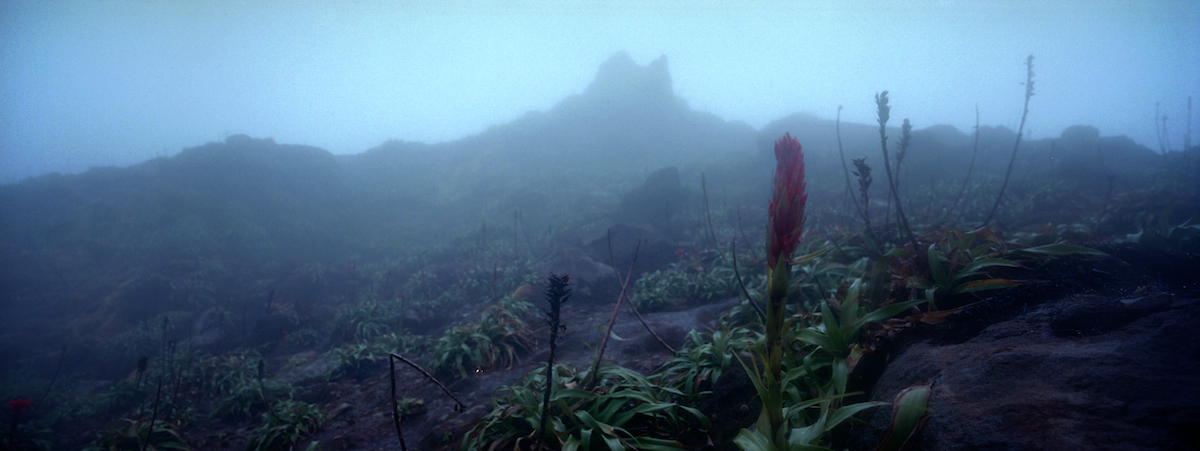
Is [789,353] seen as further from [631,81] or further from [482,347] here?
[631,81]

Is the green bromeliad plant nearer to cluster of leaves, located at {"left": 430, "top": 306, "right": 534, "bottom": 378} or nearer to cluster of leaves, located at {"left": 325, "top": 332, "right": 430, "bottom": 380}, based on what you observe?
cluster of leaves, located at {"left": 430, "top": 306, "right": 534, "bottom": 378}

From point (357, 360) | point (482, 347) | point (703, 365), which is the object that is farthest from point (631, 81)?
point (703, 365)

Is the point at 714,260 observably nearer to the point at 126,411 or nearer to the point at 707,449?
the point at 707,449

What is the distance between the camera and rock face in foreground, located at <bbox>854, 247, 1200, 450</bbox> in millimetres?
1138

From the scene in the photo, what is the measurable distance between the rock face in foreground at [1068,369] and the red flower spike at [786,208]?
3.01 feet

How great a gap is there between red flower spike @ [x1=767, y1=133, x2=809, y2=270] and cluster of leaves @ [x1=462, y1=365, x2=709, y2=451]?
1419 mm

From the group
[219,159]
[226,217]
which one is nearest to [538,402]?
[226,217]

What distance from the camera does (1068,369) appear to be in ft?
4.56

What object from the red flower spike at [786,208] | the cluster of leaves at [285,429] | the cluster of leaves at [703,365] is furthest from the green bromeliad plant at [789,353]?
the cluster of leaves at [285,429]

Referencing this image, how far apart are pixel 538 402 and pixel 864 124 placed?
3756cm

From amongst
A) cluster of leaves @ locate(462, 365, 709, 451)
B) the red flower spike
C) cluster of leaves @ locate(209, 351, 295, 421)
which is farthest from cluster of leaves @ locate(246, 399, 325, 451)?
the red flower spike

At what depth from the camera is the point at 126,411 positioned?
20.0ft

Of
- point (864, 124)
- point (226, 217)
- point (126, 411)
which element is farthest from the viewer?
point (864, 124)

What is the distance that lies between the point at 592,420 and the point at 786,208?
68.7 inches
